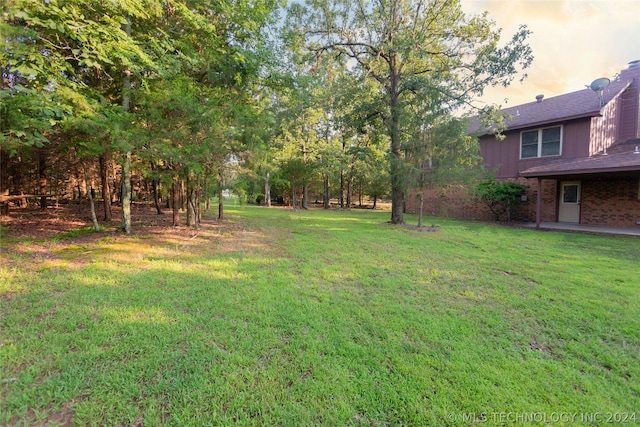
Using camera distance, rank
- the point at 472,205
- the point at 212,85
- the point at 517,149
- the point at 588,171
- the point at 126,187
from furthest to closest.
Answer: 1. the point at 472,205
2. the point at 517,149
3. the point at 588,171
4. the point at 212,85
5. the point at 126,187

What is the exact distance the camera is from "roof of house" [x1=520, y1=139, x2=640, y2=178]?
349 inches

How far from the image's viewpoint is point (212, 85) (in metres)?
7.67

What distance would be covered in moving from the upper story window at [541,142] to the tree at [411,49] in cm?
431

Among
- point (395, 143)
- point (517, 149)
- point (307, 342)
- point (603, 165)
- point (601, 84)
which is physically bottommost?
point (307, 342)

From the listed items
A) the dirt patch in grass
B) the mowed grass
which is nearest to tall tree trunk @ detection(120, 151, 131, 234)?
the dirt patch in grass

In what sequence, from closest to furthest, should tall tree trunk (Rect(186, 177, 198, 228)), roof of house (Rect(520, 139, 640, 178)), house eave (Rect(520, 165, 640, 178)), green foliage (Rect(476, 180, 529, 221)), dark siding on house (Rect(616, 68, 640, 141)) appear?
tall tree trunk (Rect(186, 177, 198, 228)), house eave (Rect(520, 165, 640, 178)), roof of house (Rect(520, 139, 640, 178)), dark siding on house (Rect(616, 68, 640, 141)), green foliage (Rect(476, 180, 529, 221))

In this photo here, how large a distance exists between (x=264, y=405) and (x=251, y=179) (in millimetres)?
6965

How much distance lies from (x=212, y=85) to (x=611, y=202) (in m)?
15.3

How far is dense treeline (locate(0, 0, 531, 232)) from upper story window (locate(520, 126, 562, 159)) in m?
4.34

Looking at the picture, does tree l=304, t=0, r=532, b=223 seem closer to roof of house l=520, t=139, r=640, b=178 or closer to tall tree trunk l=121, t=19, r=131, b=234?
roof of house l=520, t=139, r=640, b=178

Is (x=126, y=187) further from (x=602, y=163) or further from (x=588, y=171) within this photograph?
(x=602, y=163)

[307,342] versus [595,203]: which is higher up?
[595,203]

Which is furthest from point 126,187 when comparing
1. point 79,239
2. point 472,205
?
point 472,205

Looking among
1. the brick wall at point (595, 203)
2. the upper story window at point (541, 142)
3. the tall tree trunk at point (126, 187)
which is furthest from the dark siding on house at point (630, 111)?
the tall tree trunk at point (126, 187)
